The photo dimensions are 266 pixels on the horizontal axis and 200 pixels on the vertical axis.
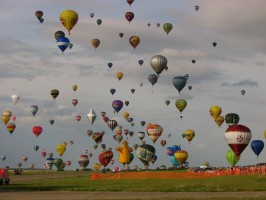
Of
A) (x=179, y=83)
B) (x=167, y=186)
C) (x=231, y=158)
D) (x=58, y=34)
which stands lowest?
(x=167, y=186)

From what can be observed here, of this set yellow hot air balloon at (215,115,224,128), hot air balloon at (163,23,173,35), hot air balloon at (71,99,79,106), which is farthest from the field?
hot air balloon at (71,99,79,106)

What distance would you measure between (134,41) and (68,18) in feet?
83.9

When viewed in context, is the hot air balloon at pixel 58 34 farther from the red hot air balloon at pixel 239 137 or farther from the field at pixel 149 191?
the field at pixel 149 191

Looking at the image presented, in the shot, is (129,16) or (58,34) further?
(129,16)

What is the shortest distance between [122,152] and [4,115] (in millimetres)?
46048

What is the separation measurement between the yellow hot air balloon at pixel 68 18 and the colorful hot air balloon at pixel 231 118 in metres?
40.1

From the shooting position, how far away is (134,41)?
11225cm

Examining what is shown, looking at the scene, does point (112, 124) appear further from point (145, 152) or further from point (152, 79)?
point (145, 152)

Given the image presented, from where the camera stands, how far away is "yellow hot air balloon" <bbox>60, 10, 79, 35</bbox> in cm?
8975

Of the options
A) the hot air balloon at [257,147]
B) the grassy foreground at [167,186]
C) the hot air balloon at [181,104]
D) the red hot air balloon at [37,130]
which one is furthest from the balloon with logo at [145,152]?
the grassy foreground at [167,186]

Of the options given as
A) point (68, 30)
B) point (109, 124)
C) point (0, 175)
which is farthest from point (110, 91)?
point (0, 175)

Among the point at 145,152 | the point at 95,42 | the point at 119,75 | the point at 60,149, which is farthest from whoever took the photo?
the point at 60,149

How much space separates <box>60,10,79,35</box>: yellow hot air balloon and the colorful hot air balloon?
4011cm

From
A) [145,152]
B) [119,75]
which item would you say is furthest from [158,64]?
[119,75]
